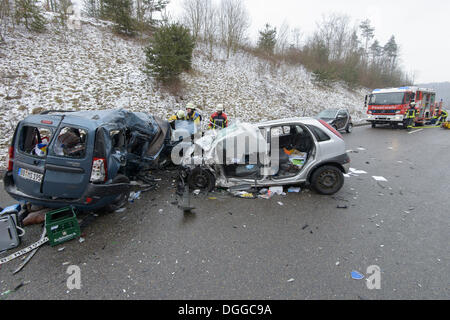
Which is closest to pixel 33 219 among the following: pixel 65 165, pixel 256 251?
pixel 65 165

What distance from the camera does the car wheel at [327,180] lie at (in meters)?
4.14

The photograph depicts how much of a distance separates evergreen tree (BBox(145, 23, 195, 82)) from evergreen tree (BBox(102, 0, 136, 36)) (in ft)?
14.1

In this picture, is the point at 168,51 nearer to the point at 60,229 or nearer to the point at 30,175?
the point at 30,175

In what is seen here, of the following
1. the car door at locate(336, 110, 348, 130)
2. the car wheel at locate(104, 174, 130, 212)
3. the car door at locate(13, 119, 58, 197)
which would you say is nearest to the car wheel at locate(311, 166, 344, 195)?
the car wheel at locate(104, 174, 130, 212)

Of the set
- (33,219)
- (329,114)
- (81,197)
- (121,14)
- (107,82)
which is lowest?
(33,219)

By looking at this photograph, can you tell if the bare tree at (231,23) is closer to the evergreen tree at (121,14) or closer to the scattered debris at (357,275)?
the evergreen tree at (121,14)

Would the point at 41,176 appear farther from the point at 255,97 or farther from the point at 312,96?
the point at 312,96

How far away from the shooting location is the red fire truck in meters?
12.6

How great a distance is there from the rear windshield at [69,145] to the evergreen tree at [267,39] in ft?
78.0

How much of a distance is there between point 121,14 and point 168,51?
6.23 metres

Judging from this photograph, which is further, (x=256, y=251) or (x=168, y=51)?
(x=168, y=51)

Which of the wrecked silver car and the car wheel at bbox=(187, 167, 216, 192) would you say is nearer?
the wrecked silver car

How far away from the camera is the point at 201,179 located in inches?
167

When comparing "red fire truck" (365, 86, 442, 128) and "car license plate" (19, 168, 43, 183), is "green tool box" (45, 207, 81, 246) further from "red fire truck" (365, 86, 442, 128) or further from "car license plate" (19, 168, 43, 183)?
"red fire truck" (365, 86, 442, 128)
